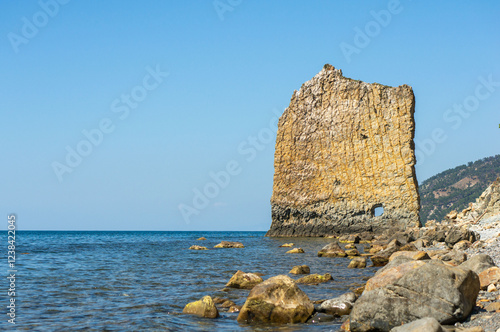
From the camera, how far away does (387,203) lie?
5200cm

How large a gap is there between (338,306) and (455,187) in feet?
503

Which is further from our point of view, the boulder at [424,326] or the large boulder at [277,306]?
the large boulder at [277,306]

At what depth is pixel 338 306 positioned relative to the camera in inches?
480

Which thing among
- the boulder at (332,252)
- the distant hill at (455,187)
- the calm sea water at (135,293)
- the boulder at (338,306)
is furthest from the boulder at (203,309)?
the distant hill at (455,187)

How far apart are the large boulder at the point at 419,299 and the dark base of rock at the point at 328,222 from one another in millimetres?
39869

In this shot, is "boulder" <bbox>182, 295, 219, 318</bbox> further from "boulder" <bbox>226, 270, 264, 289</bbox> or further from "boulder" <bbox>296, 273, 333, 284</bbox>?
"boulder" <bbox>296, 273, 333, 284</bbox>

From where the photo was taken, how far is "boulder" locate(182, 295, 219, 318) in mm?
12188

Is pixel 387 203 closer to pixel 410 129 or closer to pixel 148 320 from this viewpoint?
pixel 410 129

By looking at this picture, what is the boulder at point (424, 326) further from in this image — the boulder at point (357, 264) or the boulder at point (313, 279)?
the boulder at point (357, 264)

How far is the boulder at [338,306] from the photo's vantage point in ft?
39.6

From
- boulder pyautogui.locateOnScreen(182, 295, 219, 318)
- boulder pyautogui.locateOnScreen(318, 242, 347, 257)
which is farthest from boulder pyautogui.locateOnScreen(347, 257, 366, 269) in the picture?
boulder pyautogui.locateOnScreen(182, 295, 219, 318)

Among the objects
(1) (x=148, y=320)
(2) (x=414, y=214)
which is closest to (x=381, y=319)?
(1) (x=148, y=320)

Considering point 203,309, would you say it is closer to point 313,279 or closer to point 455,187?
point 313,279

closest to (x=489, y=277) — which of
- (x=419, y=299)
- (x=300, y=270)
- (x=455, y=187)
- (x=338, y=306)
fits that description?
(x=419, y=299)
